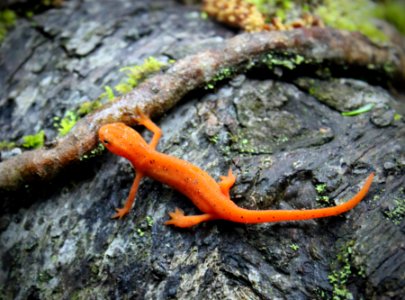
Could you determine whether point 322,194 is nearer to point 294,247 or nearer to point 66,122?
point 294,247

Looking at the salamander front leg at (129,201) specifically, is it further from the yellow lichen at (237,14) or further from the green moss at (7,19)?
the green moss at (7,19)

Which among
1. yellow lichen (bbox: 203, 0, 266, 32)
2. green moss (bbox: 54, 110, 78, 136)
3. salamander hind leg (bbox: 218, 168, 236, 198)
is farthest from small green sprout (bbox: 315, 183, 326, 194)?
green moss (bbox: 54, 110, 78, 136)

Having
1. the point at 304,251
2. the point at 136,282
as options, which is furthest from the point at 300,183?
the point at 136,282

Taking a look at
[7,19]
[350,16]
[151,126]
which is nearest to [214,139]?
[151,126]

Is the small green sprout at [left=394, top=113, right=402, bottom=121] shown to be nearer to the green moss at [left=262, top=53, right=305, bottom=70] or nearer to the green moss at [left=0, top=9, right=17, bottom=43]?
the green moss at [left=262, top=53, right=305, bottom=70]

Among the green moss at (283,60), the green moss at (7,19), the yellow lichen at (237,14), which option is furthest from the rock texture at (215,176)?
the green moss at (7,19)

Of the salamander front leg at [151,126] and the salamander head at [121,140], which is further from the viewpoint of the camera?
the salamander front leg at [151,126]
